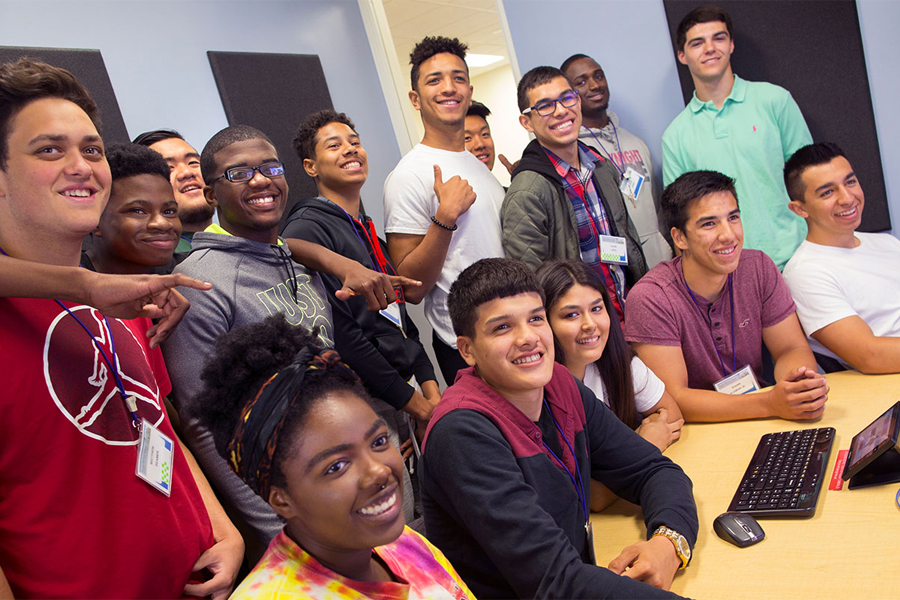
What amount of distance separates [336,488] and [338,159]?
1650 millimetres

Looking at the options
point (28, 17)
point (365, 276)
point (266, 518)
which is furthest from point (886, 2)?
point (28, 17)

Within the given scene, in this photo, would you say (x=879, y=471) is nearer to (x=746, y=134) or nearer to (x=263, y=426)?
(x=263, y=426)

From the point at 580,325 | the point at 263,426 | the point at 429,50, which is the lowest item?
the point at 580,325

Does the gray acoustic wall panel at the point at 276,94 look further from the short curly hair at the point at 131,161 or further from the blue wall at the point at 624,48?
the short curly hair at the point at 131,161

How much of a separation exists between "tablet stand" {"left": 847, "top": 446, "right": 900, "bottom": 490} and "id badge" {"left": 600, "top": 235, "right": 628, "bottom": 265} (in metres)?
1.31

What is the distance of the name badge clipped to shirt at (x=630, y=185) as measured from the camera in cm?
311

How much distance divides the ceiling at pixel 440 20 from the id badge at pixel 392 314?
444cm

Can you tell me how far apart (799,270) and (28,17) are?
3.36 meters

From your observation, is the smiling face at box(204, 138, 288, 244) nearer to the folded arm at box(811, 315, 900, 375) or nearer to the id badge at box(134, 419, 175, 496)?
the id badge at box(134, 419, 175, 496)

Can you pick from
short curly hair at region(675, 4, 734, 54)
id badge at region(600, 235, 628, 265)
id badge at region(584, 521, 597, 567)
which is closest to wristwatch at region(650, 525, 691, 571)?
id badge at region(584, 521, 597, 567)

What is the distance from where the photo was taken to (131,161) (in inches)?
62.4

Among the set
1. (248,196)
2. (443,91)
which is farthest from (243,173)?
(443,91)

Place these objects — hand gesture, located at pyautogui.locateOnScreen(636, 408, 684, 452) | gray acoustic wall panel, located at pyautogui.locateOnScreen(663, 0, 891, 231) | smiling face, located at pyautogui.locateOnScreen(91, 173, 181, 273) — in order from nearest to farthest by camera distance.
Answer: smiling face, located at pyautogui.locateOnScreen(91, 173, 181, 273) < hand gesture, located at pyautogui.locateOnScreen(636, 408, 684, 452) < gray acoustic wall panel, located at pyautogui.locateOnScreen(663, 0, 891, 231)

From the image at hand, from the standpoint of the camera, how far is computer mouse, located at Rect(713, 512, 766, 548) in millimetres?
1354
